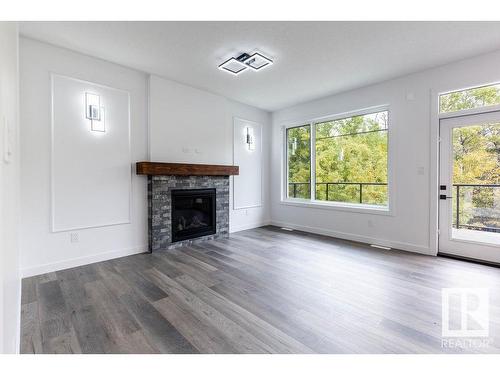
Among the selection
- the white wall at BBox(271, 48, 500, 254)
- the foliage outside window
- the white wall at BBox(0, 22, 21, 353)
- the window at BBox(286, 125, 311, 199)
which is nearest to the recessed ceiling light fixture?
the white wall at BBox(271, 48, 500, 254)

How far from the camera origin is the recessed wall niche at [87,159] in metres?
3.07

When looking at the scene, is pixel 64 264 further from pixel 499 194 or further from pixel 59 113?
pixel 499 194

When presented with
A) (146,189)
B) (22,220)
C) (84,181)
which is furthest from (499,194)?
(22,220)

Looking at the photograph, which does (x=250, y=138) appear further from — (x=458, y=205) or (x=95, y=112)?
(x=458, y=205)

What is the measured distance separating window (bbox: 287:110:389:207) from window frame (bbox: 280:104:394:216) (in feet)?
0.16

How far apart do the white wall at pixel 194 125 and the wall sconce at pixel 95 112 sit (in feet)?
2.24

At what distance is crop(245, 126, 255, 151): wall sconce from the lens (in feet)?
18.0

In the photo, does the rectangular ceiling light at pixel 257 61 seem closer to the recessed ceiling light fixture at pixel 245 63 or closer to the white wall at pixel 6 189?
the recessed ceiling light fixture at pixel 245 63

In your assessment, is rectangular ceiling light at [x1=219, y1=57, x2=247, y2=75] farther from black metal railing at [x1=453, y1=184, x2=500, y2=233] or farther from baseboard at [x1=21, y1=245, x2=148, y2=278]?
black metal railing at [x1=453, y1=184, x2=500, y2=233]

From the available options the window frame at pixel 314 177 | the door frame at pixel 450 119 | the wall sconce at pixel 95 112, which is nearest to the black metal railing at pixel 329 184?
the window frame at pixel 314 177

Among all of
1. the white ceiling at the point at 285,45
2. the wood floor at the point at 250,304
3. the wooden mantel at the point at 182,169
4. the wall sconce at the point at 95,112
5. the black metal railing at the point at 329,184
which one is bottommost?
the wood floor at the point at 250,304

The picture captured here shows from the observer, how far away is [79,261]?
10.6 ft

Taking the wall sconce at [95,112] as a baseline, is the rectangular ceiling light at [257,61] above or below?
above

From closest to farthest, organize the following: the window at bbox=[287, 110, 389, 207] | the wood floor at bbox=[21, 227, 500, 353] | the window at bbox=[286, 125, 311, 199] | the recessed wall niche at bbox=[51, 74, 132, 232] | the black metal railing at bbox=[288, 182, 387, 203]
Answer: the wood floor at bbox=[21, 227, 500, 353]
the recessed wall niche at bbox=[51, 74, 132, 232]
the window at bbox=[287, 110, 389, 207]
the black metal railing at bbox=[288, 182, 387, 203]
the window at bbox=[286, 125, 311, 199]
